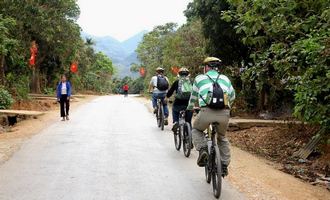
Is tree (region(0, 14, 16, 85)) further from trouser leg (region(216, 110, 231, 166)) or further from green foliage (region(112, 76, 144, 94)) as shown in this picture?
green foliage (region(112, 76, 144, 94))

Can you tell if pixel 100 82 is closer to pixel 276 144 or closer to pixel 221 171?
pixel 276 144

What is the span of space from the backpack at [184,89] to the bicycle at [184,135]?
0.53m

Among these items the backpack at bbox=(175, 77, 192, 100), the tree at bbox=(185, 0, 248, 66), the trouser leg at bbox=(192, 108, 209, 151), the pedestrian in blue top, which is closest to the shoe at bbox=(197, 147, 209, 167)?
the trouser leg at bbox=(192, 108, 209, 151)

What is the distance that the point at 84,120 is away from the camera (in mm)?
17953

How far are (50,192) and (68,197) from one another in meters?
0.41

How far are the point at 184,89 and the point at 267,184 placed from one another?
151 inches

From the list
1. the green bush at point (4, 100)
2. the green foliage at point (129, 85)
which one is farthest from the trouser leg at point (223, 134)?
the green foliage at point (129, 85)

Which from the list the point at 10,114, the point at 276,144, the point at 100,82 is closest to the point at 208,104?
the point at 276,144

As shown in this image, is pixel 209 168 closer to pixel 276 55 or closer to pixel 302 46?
pixel 302 46

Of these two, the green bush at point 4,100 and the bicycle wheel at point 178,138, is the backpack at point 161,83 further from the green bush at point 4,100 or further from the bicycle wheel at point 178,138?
the green bush at point 4,100

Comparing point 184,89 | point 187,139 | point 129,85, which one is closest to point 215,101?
point 187,139

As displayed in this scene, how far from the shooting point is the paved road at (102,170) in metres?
6.84

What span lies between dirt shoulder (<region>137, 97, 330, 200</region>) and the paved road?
36cm

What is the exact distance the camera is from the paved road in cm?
684
